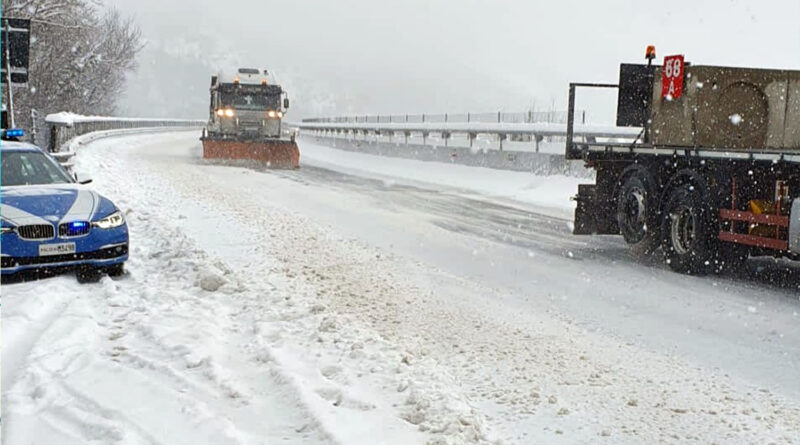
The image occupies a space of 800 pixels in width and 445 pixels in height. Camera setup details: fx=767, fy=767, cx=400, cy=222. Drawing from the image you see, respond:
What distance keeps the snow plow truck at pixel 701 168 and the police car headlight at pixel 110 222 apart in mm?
6156

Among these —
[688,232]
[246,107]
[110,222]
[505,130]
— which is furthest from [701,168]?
[246,107]

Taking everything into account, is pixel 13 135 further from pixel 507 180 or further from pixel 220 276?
pixel 507 180

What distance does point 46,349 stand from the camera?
18.1 feet

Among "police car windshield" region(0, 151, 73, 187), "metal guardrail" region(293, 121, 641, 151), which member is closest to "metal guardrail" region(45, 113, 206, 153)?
"police car windshield" region(0, 151, 73, 187)

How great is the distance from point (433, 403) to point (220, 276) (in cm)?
385

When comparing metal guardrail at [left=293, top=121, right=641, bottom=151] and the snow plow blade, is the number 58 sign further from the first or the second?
the snow plow blade

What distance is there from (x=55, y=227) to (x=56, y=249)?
0.22 metres

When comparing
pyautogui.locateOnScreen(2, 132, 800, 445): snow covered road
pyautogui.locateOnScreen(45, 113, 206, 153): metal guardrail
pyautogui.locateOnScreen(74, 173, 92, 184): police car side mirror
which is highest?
pyautogui.locateOnScreen(45, 113, 206, 153): metal guardrail

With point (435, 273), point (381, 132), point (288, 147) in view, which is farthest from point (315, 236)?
point (381, 132)

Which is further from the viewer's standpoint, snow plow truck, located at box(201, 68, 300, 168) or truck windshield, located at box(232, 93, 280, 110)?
truck windshield, located at box(232, 93, 280, 110)

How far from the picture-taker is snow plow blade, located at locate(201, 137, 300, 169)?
85.4ft

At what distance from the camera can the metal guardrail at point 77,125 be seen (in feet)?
63.3

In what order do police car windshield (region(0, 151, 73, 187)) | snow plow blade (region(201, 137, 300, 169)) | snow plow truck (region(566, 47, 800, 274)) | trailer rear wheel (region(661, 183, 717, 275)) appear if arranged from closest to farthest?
snow plow truck (region(566, 47, 800, 274)), police car windshield (region(0, 151, 73, 187)), trailer rear wheel (region(661, 183, 717, 275)), snow plow blade (region(201, 137, 300, 169))

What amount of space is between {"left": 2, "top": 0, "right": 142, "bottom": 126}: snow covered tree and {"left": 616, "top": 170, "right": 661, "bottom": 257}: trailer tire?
23.2m
